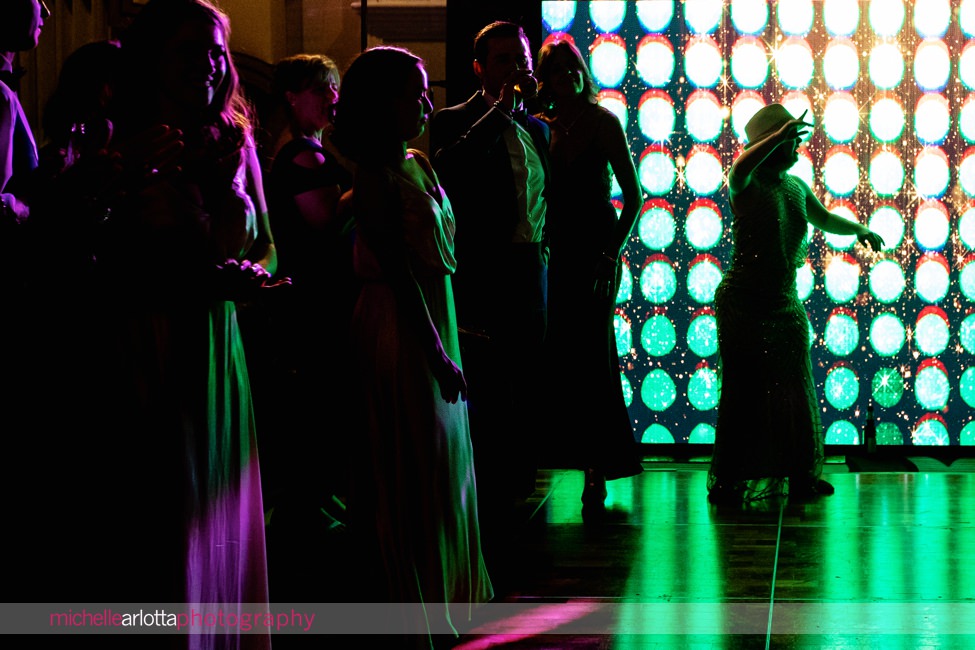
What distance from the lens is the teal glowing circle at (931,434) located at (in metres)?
5.63

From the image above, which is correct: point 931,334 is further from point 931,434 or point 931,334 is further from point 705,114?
point 705,114

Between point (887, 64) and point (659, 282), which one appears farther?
point (659, 282)

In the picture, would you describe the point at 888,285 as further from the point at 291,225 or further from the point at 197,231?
the point at 197,231

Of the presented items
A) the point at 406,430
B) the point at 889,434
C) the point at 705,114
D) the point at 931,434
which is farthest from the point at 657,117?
the point at 406,430

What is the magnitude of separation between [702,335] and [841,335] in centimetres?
64

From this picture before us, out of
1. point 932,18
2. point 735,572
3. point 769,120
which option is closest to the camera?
point 735,572

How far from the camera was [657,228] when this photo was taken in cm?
569

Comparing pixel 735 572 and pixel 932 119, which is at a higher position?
pixel 932 119

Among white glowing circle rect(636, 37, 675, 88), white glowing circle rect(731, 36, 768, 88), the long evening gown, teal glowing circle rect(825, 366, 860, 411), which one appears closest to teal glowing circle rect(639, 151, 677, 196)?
white glowing circle rect(636, 37, 675, 88)

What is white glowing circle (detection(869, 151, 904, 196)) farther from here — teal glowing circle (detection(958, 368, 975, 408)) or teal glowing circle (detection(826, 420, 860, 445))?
teal glowing circle (detection(826, 420, 860, 445))

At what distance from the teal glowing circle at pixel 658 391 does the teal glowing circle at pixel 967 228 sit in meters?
1.49

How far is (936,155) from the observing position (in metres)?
5.54

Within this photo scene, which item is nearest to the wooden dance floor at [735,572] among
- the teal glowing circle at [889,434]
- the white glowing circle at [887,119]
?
the teal glowing circle at [889,434]

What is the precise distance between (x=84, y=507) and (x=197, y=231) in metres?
0.43
